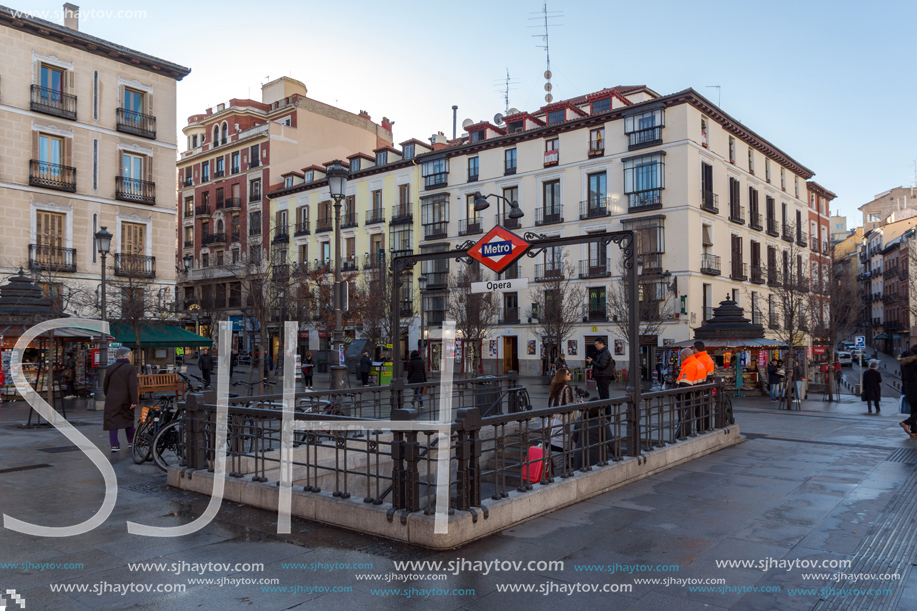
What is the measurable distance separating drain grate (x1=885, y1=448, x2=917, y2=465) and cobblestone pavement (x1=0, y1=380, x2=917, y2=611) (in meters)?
1.74

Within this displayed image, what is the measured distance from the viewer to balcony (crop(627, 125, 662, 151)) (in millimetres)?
35531

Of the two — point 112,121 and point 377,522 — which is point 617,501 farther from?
point 112,121

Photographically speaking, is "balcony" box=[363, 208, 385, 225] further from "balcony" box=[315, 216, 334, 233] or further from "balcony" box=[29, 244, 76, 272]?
"balcony" box=[29, 244, 76, 272]

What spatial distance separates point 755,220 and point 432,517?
41.7m

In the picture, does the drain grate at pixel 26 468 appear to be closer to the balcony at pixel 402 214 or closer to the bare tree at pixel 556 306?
the bare tree at pixel 556 306

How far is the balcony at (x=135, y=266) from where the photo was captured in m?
29.2

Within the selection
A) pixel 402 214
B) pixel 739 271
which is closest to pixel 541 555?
pixel 739 271

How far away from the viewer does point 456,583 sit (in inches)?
192

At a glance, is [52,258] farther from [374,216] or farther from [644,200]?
[644,200]

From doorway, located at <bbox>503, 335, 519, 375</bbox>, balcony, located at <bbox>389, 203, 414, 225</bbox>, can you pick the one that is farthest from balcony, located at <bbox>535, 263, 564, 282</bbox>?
balcony, located at <bbox>389, 203, 414, 225</bbox>

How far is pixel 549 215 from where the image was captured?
4016 centimetres

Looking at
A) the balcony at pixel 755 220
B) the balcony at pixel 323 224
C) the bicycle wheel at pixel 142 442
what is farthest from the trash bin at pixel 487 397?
the balcony at pixel 323 224

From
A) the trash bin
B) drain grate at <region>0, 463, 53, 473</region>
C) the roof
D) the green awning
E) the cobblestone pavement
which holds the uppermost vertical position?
the roof

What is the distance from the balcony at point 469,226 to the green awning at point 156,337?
1956 centimetres
